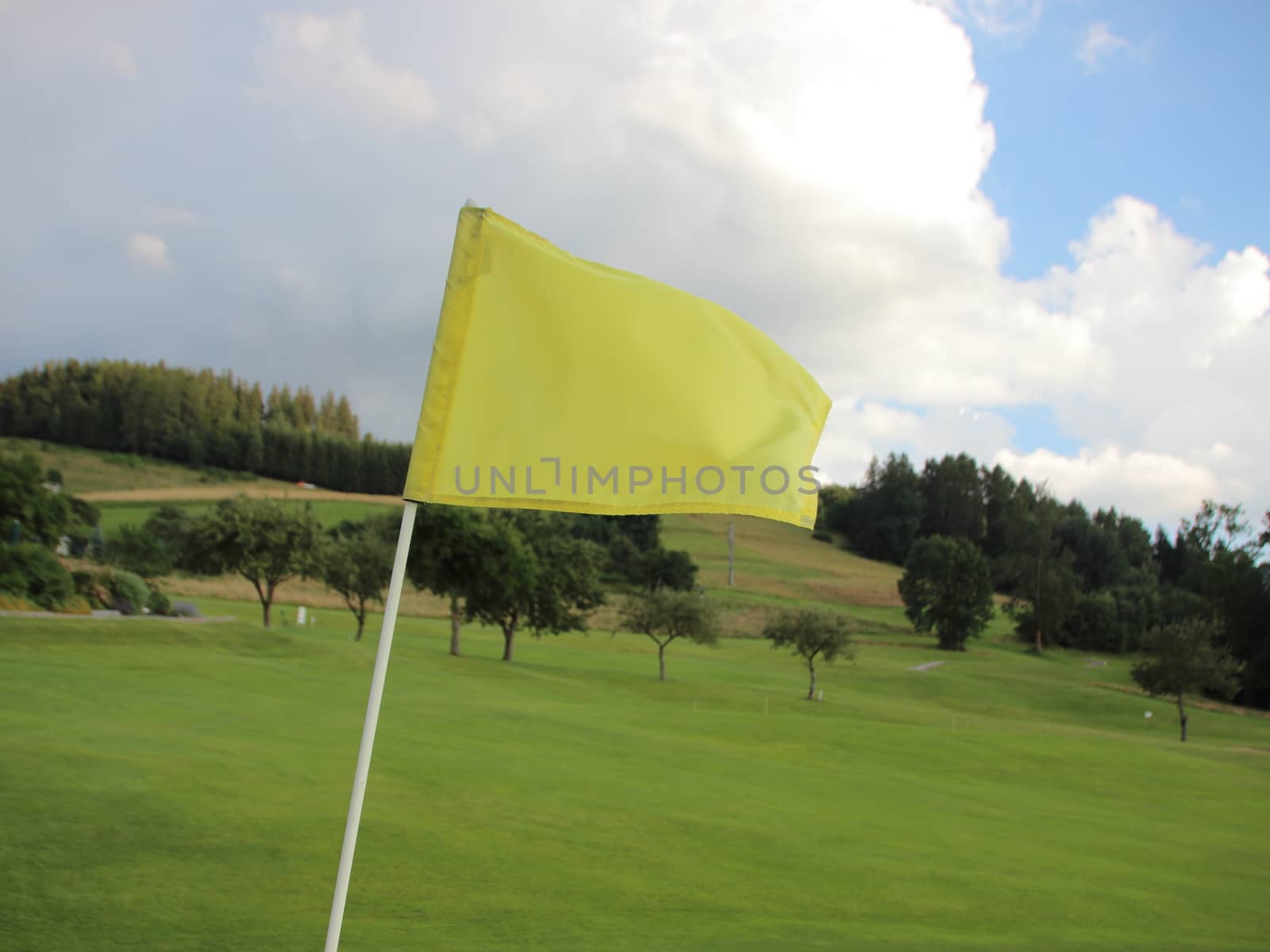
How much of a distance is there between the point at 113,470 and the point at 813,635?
282ft

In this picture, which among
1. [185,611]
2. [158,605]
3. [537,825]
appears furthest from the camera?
[185,611]

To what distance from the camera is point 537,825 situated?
12477 mm

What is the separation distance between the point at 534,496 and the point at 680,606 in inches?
1933

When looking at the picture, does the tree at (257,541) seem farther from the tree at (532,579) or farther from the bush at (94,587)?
the bush at (94,587)

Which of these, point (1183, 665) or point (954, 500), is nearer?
point (1183, 665)

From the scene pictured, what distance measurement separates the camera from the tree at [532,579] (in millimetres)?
51406

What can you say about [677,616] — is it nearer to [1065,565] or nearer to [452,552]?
[452,552]

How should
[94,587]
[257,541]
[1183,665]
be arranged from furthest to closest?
[1183,665], [257,541], [94,587]

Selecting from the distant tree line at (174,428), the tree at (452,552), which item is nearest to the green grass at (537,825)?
the tree at (452,552)

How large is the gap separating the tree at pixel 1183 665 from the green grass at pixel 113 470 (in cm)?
9014

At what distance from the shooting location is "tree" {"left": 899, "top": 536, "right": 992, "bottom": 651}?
84.0 metres

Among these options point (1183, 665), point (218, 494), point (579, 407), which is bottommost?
point (1183, 665)

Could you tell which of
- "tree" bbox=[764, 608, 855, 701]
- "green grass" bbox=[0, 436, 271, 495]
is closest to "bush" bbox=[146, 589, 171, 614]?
"tree" bbox=[764, 608, 855, 701]

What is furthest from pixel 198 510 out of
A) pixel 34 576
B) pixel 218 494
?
pixel 34 576
